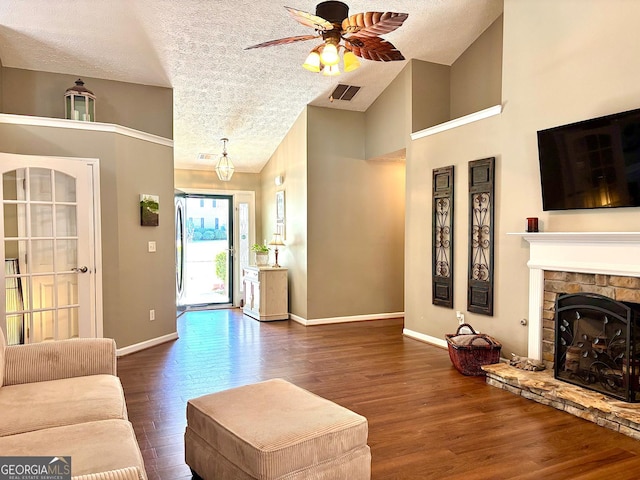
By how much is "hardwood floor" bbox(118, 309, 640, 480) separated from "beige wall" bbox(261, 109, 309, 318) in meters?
1.02

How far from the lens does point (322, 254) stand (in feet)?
21.5

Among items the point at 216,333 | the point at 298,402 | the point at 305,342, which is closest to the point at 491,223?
the point at 305,342

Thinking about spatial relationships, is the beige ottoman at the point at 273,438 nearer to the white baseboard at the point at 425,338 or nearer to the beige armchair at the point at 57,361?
the beige armchair at the point at 57,361

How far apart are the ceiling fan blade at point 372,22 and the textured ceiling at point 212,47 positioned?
1.53 meters

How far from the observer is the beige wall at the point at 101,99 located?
15.8 feet

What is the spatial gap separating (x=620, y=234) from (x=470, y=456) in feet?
6.18

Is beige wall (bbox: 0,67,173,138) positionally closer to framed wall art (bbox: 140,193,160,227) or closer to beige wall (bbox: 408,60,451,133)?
framed wall art (bbox: 140,193,160,227)

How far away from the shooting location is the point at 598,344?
3.48 m

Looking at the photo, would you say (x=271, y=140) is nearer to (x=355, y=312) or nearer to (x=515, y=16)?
(x=355, y=312)

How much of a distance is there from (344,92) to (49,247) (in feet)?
13.1

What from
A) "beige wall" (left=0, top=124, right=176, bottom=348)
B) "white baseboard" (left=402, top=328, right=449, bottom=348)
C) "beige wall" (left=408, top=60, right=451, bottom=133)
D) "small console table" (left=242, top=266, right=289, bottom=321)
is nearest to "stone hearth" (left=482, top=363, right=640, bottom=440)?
"white baseboard" (left=402, top=328, right=449, bottom=348)

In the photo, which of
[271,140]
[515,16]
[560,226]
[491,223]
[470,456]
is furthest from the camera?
[271,140]

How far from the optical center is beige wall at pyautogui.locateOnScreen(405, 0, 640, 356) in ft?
11.3

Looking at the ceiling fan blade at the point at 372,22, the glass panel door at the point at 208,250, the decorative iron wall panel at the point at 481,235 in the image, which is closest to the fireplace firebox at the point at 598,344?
the decorative iron wall panel at the point at 481,235
